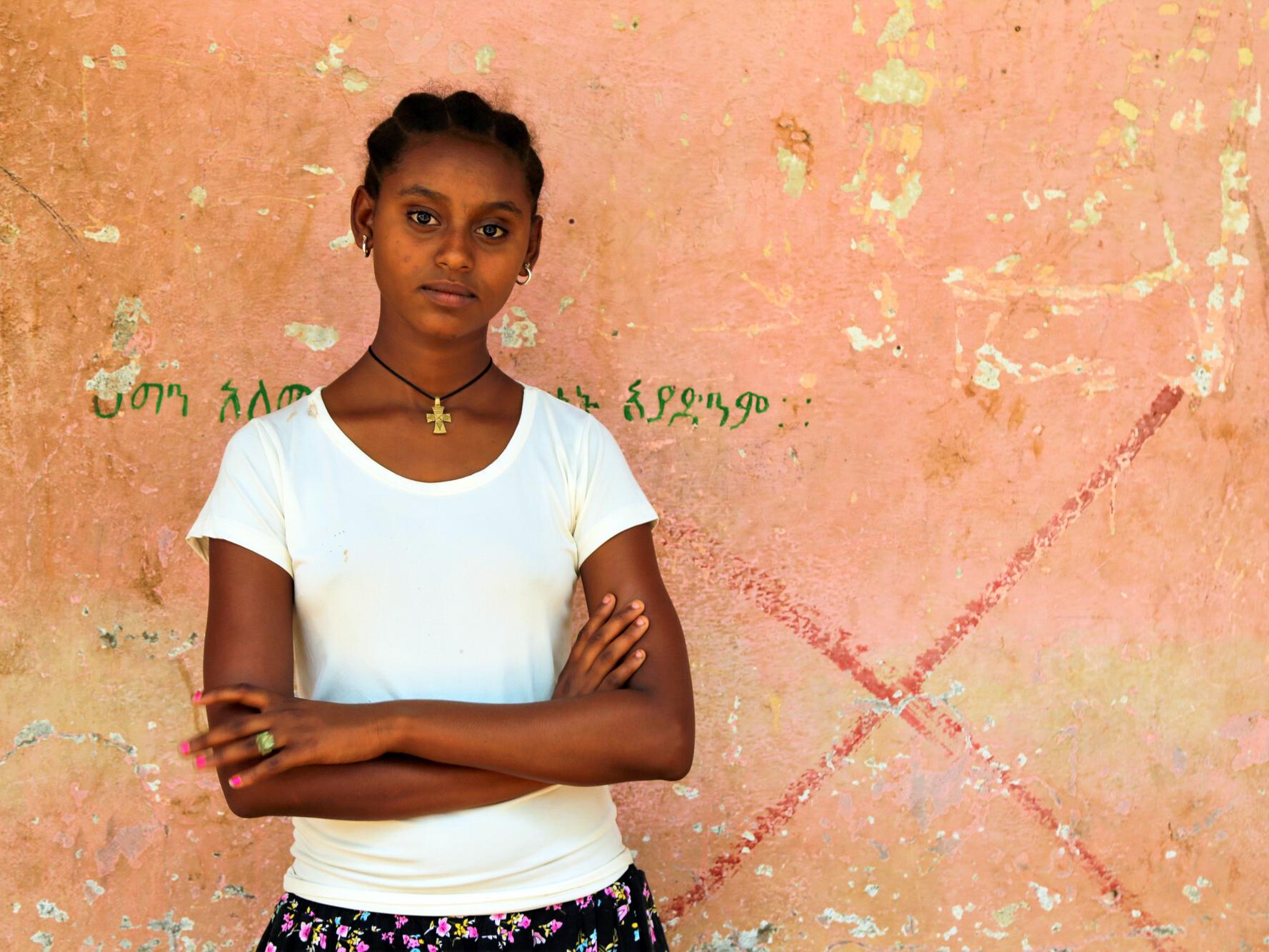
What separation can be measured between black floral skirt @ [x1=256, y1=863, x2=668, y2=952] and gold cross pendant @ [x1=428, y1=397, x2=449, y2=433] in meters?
0.73

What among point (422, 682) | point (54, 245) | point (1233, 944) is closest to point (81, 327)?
point (54, 245)

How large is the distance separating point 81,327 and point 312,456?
1031 mm

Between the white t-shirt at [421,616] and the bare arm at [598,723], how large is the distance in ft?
0.26

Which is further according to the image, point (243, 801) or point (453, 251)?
point (453, 251)

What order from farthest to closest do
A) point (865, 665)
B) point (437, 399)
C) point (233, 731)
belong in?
point (865, 665), point (437, 399), point (233, 731)

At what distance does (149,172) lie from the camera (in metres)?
2.65

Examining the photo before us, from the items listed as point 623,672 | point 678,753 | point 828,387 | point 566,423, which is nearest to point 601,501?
point 566,423

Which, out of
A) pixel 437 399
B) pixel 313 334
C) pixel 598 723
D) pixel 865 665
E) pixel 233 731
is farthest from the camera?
pixel 865 665

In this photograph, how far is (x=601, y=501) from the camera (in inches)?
78.3

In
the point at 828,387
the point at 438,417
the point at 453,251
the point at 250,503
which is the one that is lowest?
the point at 250,503

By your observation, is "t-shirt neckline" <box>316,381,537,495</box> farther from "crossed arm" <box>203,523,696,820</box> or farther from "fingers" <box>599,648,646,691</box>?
"fingers" <box>599,648,646,691</box>

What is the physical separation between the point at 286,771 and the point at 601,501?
2.04 ft

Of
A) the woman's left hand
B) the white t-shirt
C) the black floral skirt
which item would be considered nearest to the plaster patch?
the white t-shirt

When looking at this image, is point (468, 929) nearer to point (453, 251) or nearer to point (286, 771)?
point (286, 771)
